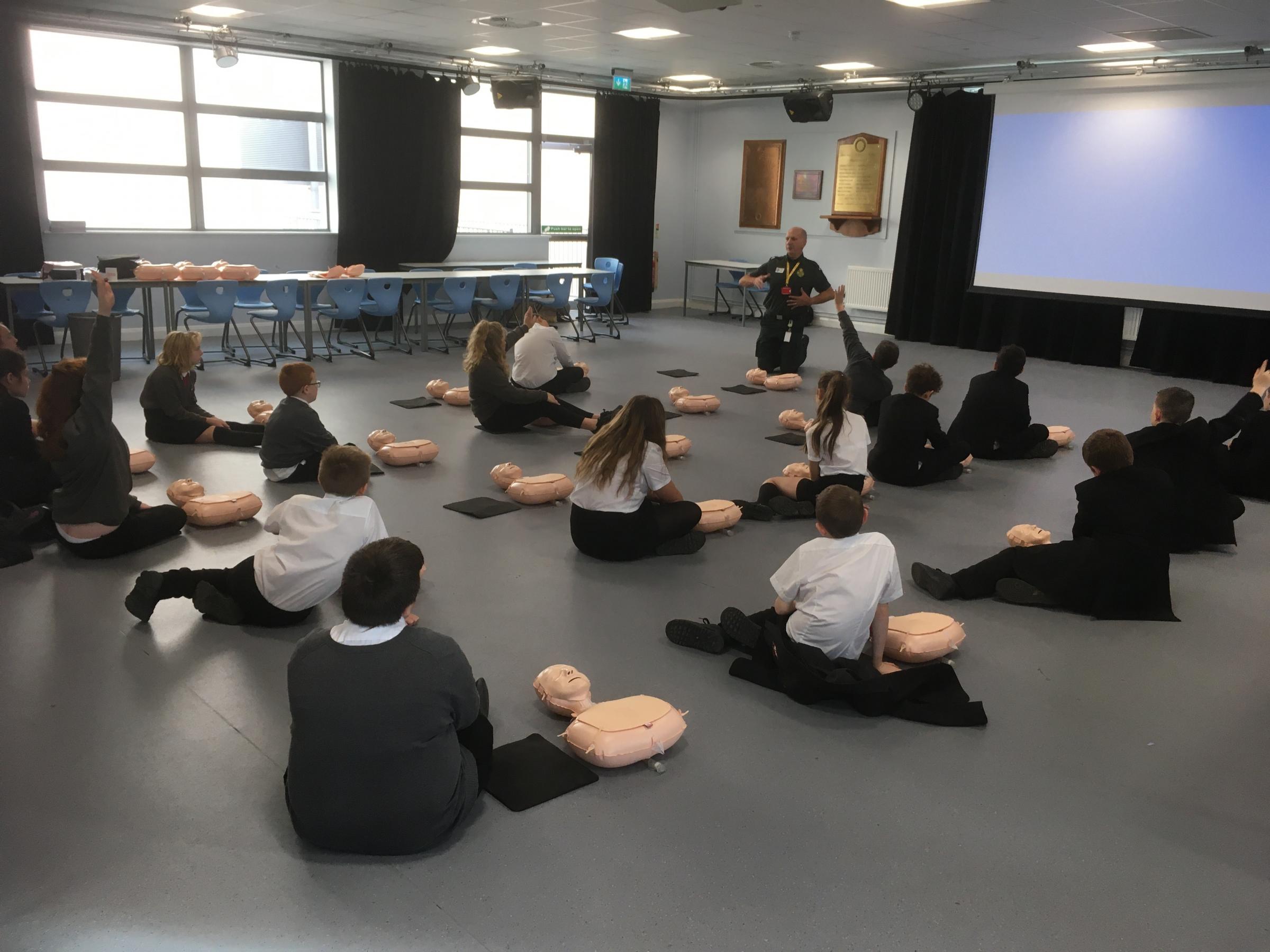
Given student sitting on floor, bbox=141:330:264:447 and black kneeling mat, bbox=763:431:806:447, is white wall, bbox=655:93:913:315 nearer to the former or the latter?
black kneeling mat, bbox=763:431:806:447

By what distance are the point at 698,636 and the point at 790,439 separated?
336 cm

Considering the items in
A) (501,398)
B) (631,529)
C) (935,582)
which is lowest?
(935,582)

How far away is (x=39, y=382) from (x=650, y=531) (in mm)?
5907

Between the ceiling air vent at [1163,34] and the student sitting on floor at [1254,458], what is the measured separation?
12.6 ft

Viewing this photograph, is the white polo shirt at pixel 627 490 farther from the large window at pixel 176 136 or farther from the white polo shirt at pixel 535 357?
the large window at pixel 176 136

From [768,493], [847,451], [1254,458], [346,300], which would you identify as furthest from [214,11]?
[1254,458]

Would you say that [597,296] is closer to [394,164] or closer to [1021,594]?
[394,164]

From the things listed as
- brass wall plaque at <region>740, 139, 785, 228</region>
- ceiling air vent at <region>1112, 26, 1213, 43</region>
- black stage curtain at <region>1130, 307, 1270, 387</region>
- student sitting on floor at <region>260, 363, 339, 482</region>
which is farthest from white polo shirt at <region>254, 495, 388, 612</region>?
brass wall plaque at <region>740, 139, 785, 228</region>

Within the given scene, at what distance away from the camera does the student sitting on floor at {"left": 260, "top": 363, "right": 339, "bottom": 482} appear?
508cm

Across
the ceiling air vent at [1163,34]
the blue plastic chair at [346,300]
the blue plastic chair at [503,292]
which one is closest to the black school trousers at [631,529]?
the blue plastic chair at [346,300]

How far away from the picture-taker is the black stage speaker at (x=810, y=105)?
37.0ft

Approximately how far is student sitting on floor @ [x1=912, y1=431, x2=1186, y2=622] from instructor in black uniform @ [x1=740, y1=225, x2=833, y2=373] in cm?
470

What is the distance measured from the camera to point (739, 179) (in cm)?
1370

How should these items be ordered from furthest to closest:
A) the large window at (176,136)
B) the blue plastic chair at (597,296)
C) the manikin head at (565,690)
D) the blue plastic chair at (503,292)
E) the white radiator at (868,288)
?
1. the white radiator at (868,288)
2. the blue plastic chair at (597,296)
3. the blue plastic chair at (503,292)
4. the large window at (176,136)
5. the manikin head at (565,690)
